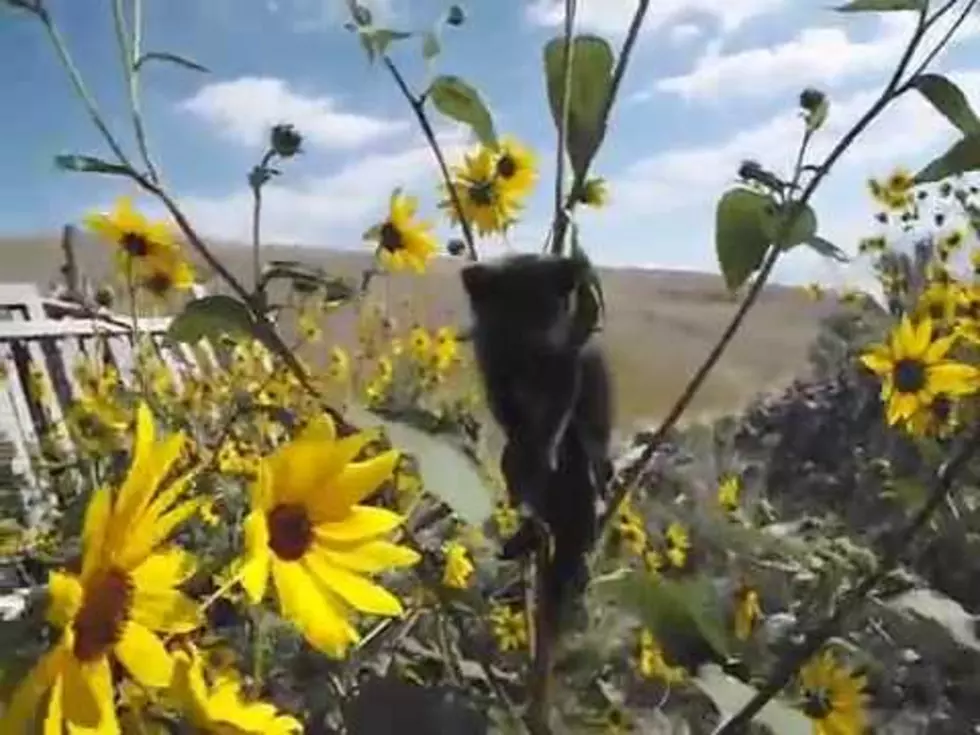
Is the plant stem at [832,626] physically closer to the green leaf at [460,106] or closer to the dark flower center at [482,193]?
the green leaf at [460,106]

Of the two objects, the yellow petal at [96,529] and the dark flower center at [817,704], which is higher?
the yellow petal at [96,529]

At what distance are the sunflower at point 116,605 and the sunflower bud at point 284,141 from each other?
423 millimetres

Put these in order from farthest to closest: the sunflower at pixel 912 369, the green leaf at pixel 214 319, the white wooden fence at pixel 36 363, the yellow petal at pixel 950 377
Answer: the white wooden fence at pixel 36 363 → the sunflower at pixel 912 369 → the yellow petal at pixel 950 377 → the green leaf at pixel 214 319

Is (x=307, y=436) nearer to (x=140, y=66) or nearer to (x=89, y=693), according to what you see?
(x=89, y=693)

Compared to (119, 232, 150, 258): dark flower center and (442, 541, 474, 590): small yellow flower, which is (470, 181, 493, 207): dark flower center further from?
(119, 232, 150, 258): dark flower center

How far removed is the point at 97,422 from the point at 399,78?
4.37 ft

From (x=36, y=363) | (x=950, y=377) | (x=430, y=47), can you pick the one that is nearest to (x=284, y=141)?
(x=430, y=47)

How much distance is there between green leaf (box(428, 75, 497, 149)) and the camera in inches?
26.2

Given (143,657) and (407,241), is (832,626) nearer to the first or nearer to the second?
(143,657)

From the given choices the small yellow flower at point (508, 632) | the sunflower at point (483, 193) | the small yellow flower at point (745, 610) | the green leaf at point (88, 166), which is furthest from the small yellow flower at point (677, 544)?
the green leaf at point (88, 166)

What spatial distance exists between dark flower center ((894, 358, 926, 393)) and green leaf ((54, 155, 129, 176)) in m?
1.29

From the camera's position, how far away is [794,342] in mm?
Answer: 6438

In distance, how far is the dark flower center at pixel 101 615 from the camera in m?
0.39

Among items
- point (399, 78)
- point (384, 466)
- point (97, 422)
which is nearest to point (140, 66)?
point (399, 78)
